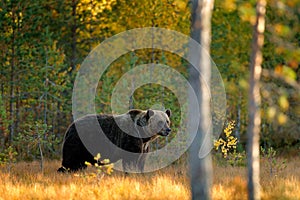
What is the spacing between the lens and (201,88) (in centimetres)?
632

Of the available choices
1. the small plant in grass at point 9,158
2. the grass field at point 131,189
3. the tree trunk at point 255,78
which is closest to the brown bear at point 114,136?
the small plant in grass at point 9,158

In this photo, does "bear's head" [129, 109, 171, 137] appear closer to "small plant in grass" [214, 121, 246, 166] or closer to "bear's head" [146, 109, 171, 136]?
"bear's head" [146, 109, 171, 136]

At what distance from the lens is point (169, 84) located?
16312 mm

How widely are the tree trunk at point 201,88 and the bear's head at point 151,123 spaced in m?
5.29

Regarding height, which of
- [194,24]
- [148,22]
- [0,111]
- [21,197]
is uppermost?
[148,22]

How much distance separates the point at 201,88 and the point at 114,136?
19.0 ft

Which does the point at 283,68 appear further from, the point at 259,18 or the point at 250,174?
the point at 250,174

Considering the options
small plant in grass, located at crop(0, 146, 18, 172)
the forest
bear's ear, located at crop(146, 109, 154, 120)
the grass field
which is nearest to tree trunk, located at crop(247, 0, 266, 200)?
the grass field

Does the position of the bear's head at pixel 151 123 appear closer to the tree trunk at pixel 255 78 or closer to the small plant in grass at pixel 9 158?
the small plant in grass at pixel 9 158

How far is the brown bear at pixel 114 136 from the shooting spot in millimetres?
11773

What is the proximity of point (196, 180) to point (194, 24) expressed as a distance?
178 centimetres

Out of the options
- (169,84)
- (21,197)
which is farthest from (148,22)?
(21,197)

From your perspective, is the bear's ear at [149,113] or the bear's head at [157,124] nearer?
the bear's ear at [149,113]

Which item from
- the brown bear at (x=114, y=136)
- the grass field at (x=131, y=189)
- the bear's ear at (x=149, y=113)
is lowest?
the grass field at (x=131, y=189)
